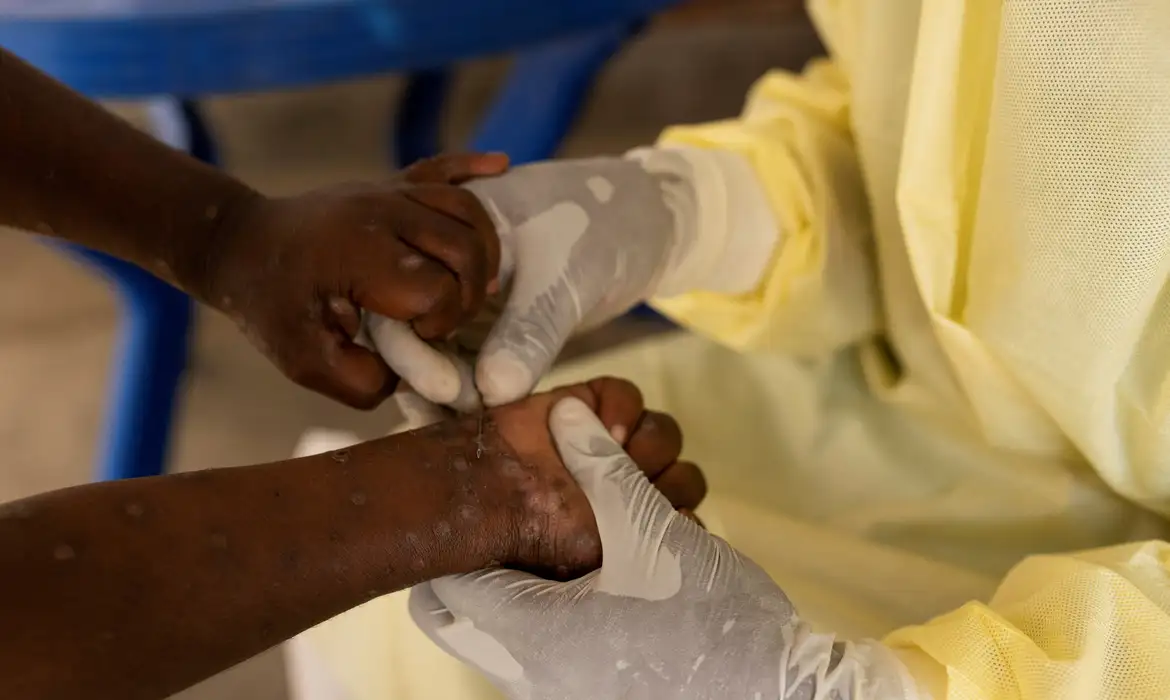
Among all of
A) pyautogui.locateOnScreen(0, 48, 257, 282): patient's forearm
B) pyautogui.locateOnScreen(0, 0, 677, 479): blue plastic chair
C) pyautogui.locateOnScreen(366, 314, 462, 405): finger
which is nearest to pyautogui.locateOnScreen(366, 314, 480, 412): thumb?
pyautogui.locateOnScreen(366, 314, 462, 405): finger

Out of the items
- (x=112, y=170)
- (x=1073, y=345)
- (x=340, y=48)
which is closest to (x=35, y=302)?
(x=340, y=48)

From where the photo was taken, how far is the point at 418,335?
41cm

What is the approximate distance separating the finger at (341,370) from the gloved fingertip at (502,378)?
0.15 ft

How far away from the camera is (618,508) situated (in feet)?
1.24

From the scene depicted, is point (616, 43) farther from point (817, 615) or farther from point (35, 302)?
point (35, 302)

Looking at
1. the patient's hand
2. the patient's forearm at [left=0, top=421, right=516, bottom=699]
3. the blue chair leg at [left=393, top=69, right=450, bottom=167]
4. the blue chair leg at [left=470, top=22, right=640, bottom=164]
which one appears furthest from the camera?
the blue chair leg at [left=393, top=69, right=450, bottom=167]

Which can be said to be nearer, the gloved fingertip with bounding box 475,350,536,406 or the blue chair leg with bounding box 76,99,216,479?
the gloved fingertip with bounding box 475,350,536,406

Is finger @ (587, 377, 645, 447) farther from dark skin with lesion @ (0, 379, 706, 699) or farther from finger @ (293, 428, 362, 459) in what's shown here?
finger @ (293, 428, 362, 459)

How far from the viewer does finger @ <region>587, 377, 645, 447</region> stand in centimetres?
42

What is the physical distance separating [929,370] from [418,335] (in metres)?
0.27

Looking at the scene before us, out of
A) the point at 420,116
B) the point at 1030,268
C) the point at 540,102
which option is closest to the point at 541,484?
the point at 1030,268

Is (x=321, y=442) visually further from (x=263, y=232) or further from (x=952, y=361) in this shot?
(x=952, y=361)

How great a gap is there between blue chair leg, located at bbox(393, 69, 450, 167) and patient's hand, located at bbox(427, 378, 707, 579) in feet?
2.37

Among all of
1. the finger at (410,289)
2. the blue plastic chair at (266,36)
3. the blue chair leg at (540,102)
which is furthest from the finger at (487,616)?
the blue chair leg at (540,102)
